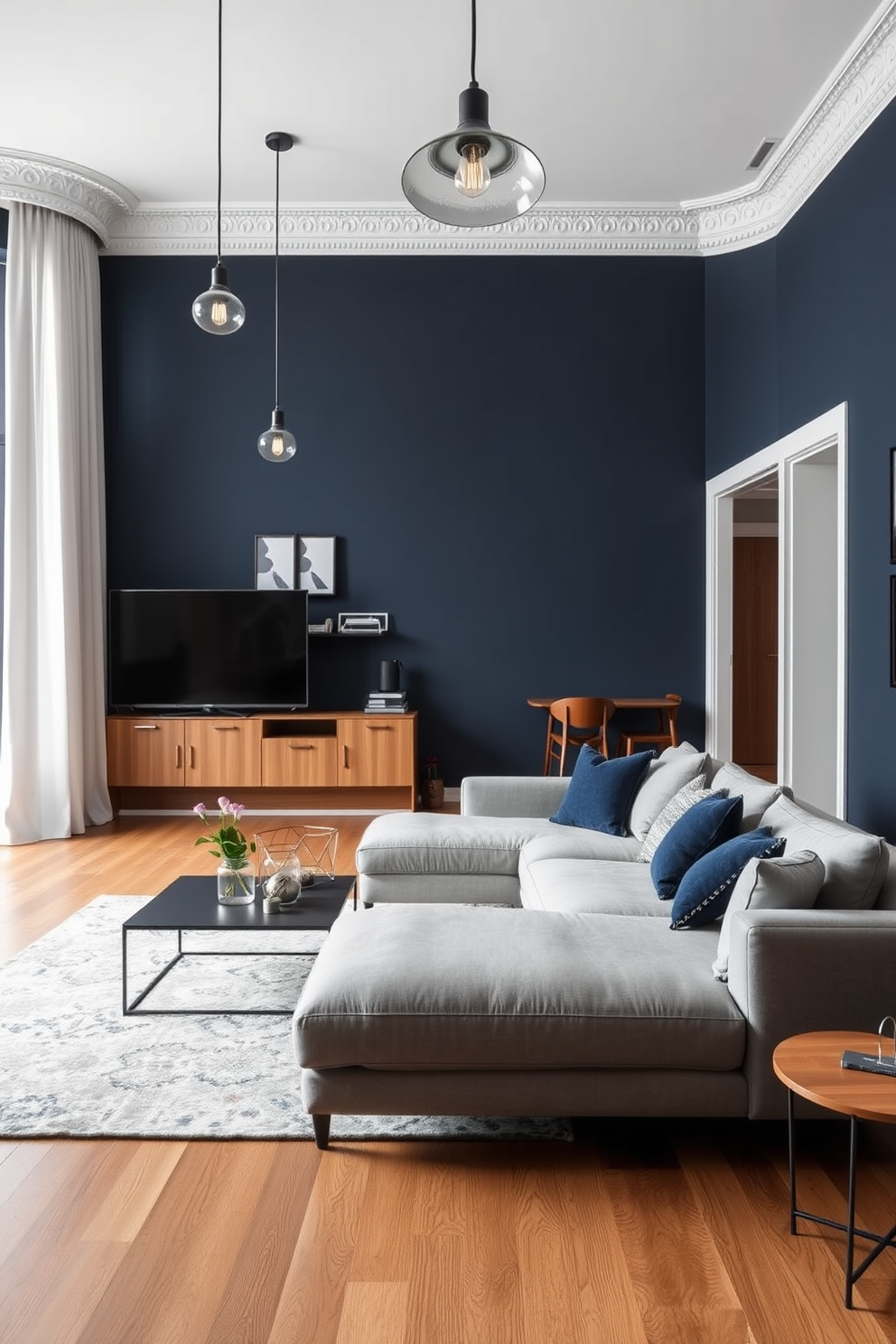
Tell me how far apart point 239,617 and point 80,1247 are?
4.86 m

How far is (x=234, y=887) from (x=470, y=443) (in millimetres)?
4180

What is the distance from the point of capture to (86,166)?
6004 mm

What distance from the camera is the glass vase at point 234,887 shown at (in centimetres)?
340

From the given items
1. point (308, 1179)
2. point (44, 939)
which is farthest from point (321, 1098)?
point (44, 939)

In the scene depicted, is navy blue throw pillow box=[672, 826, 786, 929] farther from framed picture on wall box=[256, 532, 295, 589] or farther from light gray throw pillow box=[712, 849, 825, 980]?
framed picture on wall box=[256, 532, 295, 589]

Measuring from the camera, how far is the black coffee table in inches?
124

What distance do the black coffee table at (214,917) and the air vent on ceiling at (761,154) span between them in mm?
4559

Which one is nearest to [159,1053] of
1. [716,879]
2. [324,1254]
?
[324,1254]

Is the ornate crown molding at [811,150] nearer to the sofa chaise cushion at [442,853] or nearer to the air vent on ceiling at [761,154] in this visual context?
the air vent on ceiling at [761,154]

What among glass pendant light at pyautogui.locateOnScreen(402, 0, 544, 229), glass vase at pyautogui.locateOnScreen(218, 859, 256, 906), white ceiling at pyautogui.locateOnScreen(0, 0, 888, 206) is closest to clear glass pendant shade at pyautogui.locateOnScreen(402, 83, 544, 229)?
glass pendant light at pyautogui.locateOnScreen(402, 0, 544, 229)

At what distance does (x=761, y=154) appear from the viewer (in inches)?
223

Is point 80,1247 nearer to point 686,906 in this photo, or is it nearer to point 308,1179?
point 308,1179

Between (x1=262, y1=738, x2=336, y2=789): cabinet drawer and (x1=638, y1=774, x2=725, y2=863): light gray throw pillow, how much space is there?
3.02m

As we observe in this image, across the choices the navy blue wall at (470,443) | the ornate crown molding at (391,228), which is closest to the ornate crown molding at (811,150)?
the ornate crown molding at (391,228)
